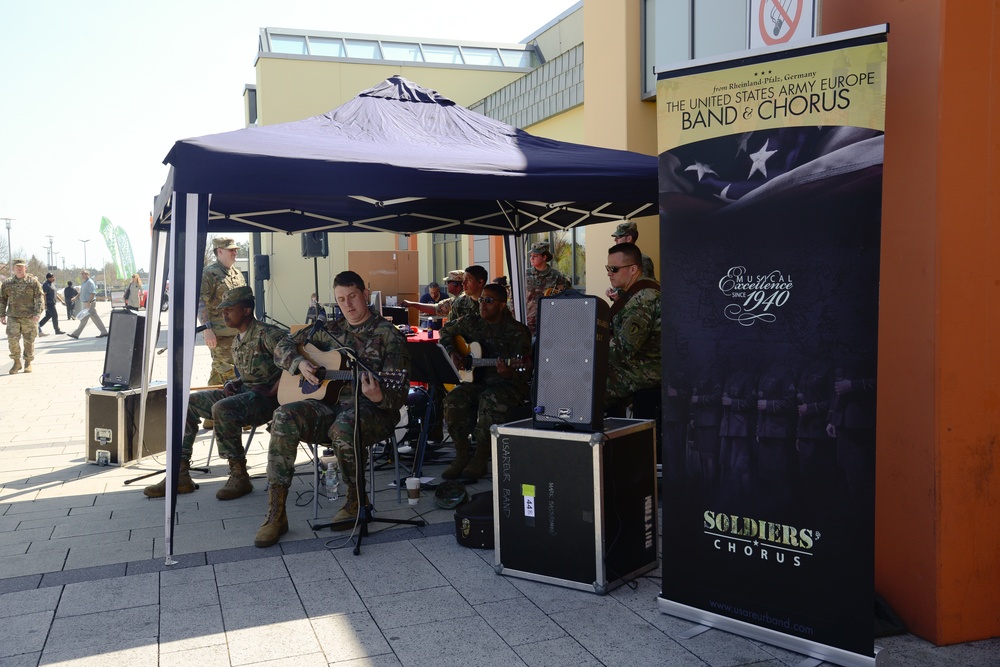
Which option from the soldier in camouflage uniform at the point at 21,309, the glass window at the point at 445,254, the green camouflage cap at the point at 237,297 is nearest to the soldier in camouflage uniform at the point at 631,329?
the green camouflage cap at the point at 237,297

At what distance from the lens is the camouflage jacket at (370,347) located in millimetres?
5086

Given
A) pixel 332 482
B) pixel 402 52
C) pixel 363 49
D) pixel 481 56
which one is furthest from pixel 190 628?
pixel 481 56

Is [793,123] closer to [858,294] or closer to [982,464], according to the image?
[858,294]

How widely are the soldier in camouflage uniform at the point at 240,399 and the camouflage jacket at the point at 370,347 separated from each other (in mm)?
448

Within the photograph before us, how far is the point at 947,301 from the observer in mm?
3307

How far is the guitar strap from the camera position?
5.26 meters

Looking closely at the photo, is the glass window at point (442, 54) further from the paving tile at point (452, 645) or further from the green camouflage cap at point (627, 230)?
the paving tile at point (452, 645)

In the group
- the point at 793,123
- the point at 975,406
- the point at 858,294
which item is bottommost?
the point at 975,406

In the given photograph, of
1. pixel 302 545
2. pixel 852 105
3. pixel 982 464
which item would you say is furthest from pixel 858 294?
pixel 302 545

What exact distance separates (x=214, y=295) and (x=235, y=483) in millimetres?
2624

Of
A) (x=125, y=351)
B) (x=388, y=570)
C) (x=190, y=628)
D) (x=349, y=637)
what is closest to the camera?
(x=349, y=637)

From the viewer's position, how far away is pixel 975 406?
A: 335 centimetres

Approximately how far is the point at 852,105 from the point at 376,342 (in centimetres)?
308

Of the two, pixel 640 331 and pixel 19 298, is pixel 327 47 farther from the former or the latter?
pixel 640 331
